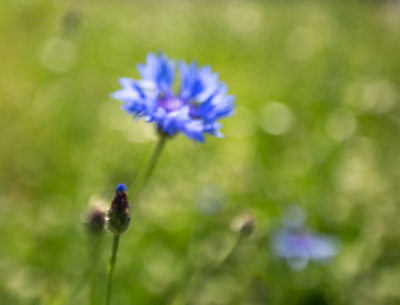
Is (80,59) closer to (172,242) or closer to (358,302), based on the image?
(172,242)

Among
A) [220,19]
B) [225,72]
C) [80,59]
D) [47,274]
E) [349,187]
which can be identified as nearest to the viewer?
[47,274]

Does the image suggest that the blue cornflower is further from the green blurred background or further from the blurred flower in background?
the blurred flower in background

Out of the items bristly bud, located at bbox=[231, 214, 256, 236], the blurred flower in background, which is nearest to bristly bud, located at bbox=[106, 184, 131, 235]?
bristly bud, located at bbox=[231, 214, 256, 236]

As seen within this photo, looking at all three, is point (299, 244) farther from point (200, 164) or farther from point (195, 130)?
point (195, 130)

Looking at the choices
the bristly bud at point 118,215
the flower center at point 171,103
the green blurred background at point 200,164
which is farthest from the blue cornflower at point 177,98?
the green blurred background at point 200,164

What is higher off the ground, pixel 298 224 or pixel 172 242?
pixel 298 224

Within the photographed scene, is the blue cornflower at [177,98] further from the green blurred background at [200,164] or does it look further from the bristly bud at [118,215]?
the green blurred background at [200,164]

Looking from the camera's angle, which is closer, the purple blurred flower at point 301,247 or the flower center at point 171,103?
the flower center at point 171,103

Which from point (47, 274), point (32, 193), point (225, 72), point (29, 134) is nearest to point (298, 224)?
point (47, 274)
